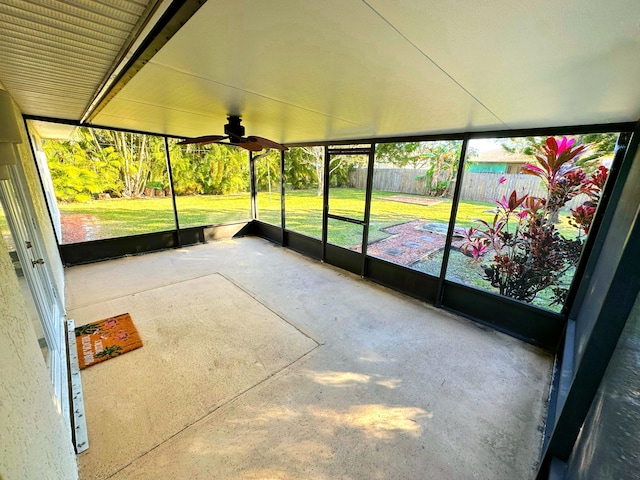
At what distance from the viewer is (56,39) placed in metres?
1.17

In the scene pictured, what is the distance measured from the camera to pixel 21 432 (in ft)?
2.60

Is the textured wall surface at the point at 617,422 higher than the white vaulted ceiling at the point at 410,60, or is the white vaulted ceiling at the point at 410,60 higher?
the white vaulted ceiling at the point at 410,60

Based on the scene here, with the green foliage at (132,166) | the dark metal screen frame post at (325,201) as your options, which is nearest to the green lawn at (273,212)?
the dark metal screen frame post at (325,201)

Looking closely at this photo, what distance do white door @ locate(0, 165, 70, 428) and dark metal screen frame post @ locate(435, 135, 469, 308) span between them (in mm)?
3748

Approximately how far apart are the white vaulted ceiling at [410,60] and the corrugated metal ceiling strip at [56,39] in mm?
184

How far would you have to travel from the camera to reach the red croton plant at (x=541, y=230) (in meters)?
2.53

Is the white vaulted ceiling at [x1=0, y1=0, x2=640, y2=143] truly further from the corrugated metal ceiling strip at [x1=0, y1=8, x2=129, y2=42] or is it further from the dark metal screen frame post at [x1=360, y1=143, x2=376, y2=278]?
the dark metal screen frame post at [x1=360, y1=143, x2=376, y2=278]

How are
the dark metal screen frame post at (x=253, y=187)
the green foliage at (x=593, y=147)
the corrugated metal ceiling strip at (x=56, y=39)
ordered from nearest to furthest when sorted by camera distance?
the corrugated metal ceiling strip at (x=56, y=39) < the green foliage at (x=593, y=147) < the dark metal screen frame post at (x=253, y=187)

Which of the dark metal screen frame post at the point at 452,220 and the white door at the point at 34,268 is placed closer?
the white door at the point at 34,268

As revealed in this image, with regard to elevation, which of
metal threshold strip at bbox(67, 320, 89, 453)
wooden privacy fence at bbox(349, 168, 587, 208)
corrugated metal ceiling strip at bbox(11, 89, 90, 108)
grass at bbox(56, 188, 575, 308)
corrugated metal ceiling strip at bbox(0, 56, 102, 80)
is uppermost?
corrugated metal ceiling strip at bbox(11, 89, 90, 108)

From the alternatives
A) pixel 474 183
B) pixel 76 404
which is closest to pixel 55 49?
pixel 76 404

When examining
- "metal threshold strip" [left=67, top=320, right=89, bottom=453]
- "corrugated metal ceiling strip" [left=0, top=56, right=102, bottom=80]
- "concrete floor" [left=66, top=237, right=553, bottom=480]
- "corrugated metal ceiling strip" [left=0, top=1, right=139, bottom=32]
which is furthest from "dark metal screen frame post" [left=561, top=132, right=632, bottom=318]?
"metal threshold strip" [left=67, top=320, right=89, bottom=453]

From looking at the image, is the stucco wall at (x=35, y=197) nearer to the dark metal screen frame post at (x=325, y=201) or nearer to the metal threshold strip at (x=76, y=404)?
the metal threshold strip at (x=76, y=404)

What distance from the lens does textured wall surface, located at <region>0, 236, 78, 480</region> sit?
71 cm
